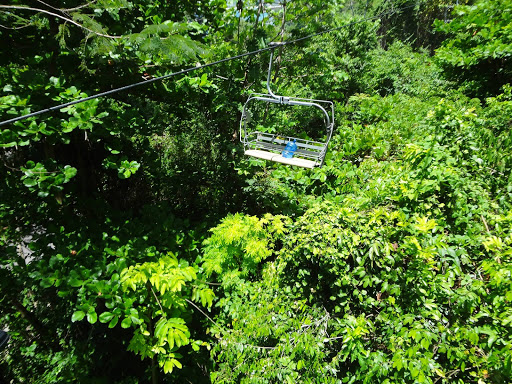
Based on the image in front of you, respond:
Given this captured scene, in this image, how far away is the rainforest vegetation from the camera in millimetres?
1944

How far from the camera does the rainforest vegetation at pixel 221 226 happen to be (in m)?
1.94

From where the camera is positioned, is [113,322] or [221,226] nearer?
[113,322]

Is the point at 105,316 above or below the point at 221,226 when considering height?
below

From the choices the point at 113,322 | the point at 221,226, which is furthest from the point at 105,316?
the point at 221,226

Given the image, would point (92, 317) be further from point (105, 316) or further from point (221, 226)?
point (221, 226)

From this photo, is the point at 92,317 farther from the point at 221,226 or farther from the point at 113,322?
the point at 221,226

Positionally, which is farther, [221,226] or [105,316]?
[221,226]

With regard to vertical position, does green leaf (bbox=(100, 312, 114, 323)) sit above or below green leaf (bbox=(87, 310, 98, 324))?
below

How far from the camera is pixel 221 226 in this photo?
10.1 ft

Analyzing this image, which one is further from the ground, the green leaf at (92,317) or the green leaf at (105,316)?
the green leaf at (92,317)

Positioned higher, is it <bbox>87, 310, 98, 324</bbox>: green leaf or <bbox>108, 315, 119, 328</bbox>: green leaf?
<bbox>87, 310, 98, 324</bbox>: green leaf

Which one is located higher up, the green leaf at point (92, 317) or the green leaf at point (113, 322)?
the green leaf at point (92, 317)

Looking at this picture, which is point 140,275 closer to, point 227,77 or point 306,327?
point 306,327

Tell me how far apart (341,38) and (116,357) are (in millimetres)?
8496
